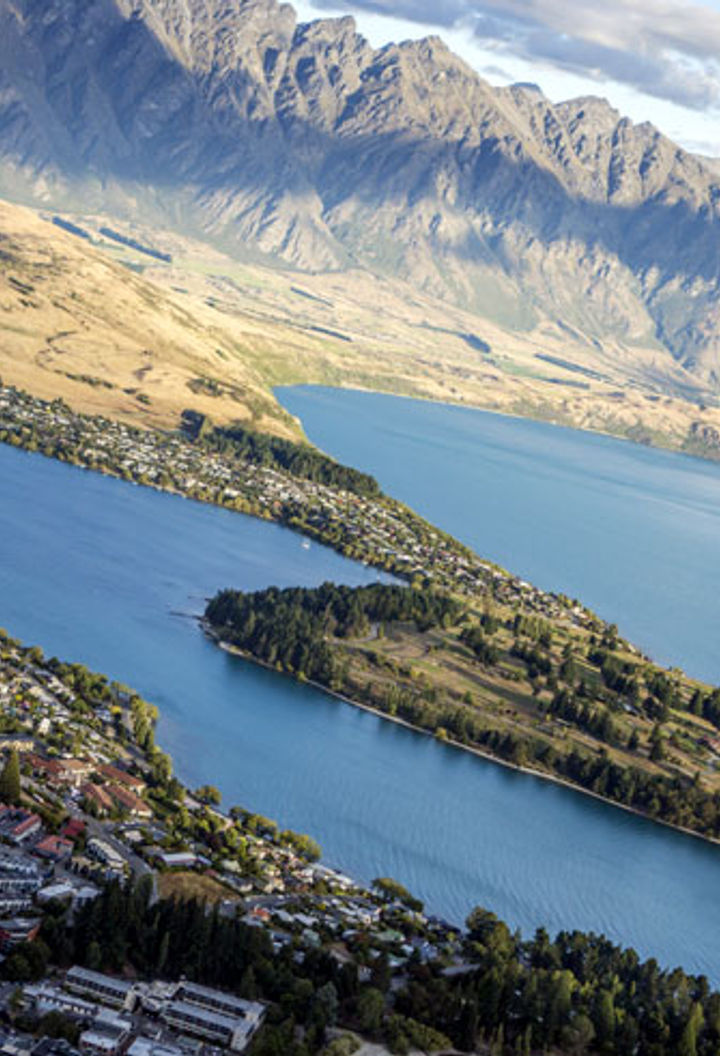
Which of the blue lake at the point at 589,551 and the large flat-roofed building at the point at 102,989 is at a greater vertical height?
the blue lake at the point at 589,551

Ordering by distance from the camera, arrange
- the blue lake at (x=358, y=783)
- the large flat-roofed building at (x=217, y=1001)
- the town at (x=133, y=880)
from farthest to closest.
Result: the blue lake at (x=358, y=783), the large flat-roofed building at (x=217, y=1001), the town at (x=133, y=880)

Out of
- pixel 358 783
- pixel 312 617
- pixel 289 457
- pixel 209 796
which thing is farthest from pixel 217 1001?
pixel 289 457

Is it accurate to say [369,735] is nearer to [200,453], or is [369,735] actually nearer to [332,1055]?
[332,1055]

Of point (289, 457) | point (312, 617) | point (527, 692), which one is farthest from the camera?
point (289, 457)

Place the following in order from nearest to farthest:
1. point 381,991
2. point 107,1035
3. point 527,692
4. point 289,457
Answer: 1. point 107,1035
2. point 381,991
3. point 527,692
4. point 289,457

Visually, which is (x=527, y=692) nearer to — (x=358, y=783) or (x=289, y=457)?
(x=358, y=783)

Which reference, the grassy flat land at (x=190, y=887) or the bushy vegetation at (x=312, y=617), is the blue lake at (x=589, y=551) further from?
the grassy flat land at (x=190, y=887)

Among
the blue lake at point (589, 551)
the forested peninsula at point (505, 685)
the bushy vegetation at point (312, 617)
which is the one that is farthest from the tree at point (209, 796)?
the blue lake at point (589, 551)
